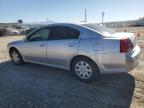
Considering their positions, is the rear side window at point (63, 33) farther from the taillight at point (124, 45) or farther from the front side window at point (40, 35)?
the taillight at point (124, 45)

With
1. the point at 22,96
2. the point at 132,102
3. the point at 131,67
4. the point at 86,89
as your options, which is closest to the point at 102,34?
→ the point at 131,67

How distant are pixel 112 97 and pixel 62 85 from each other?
1446mm

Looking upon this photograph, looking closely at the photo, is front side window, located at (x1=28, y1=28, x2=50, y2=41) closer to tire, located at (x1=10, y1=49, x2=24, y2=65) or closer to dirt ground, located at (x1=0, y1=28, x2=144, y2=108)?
tire, located at (x1=10, y1=49, x2=24, y2=65)

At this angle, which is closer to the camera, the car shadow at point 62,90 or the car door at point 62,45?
the car shadow at point 62,90

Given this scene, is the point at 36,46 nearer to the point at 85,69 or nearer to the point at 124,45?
the point at 85,69

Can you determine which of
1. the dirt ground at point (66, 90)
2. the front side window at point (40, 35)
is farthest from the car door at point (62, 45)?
the dirt ground at point (66, 90)

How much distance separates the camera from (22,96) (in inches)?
187

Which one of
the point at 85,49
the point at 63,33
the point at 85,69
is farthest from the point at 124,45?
the point at 63,33

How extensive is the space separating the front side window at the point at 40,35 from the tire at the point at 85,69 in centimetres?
142

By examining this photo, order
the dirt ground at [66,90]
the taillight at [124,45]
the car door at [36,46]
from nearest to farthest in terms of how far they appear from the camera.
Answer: the dirt ground at [66,90] → the taillight at [124,45] → the car door at [36,46]

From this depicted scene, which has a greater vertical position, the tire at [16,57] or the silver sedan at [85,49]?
the silver sedan at [85,49]

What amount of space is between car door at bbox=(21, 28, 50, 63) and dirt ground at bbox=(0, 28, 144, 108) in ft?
1.72

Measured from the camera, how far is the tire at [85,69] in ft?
17.3

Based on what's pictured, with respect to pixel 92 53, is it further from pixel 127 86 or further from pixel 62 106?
pixel 62 106
